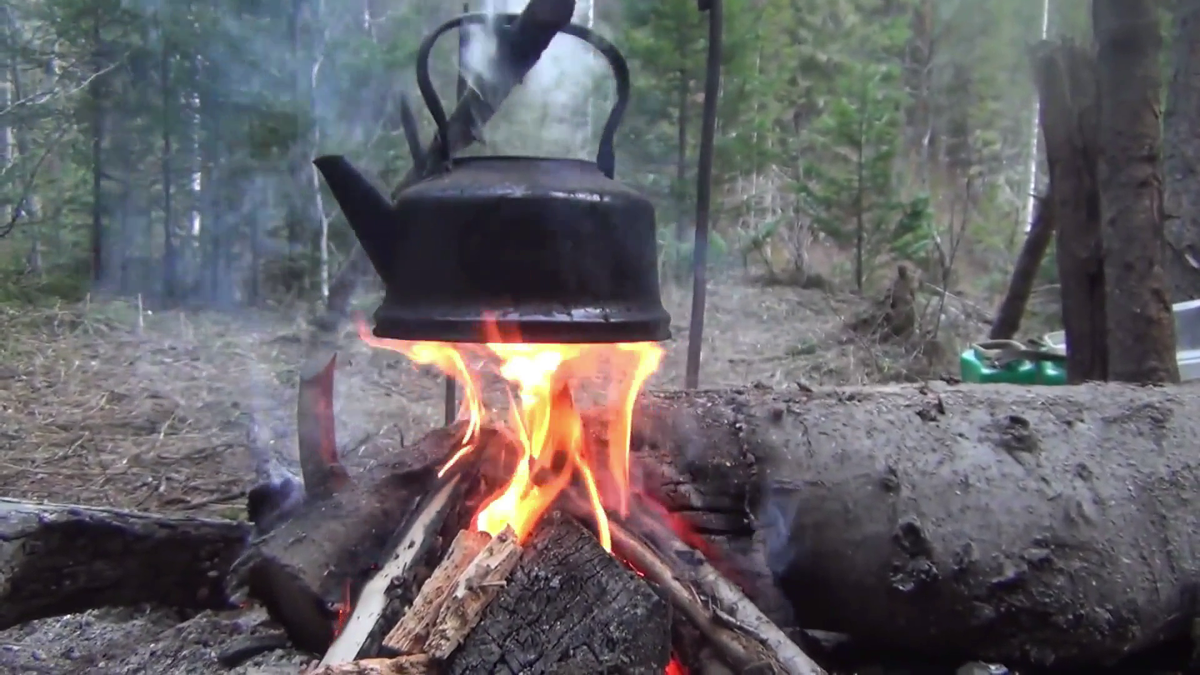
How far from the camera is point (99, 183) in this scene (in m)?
3.49

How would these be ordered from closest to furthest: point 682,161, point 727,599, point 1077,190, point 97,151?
point 727,599
point 1077,190
point 97,151
point 682,161

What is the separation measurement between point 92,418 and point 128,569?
1407mm

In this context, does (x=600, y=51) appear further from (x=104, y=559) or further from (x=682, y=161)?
(x=682, y=161)

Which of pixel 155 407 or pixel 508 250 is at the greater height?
pixel 508 250

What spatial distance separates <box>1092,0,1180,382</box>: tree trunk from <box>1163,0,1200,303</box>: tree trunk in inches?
42.8

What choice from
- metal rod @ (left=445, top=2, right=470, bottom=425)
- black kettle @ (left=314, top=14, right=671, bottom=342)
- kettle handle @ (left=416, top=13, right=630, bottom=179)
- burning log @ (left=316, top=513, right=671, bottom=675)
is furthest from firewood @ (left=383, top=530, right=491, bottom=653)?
metal rod @ (left=445, top=2, right=470, bottom=425)

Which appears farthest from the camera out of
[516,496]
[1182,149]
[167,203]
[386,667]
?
[1182,149]

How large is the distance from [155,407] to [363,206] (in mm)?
2245

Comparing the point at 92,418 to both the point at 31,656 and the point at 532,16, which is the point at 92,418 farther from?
the point at 532,16

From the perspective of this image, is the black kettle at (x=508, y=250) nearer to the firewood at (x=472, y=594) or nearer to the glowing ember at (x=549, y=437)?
the glowing ember at (x=549, y=437)

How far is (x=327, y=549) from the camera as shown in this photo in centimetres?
184

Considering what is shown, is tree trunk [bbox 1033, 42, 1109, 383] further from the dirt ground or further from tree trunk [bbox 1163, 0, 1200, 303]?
the dirt ground

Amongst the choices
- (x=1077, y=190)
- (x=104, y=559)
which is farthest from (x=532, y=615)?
→ (x=1077, y=190)

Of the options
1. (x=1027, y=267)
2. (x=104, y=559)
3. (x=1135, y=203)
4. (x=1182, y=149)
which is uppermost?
(x=1182, y=149)
